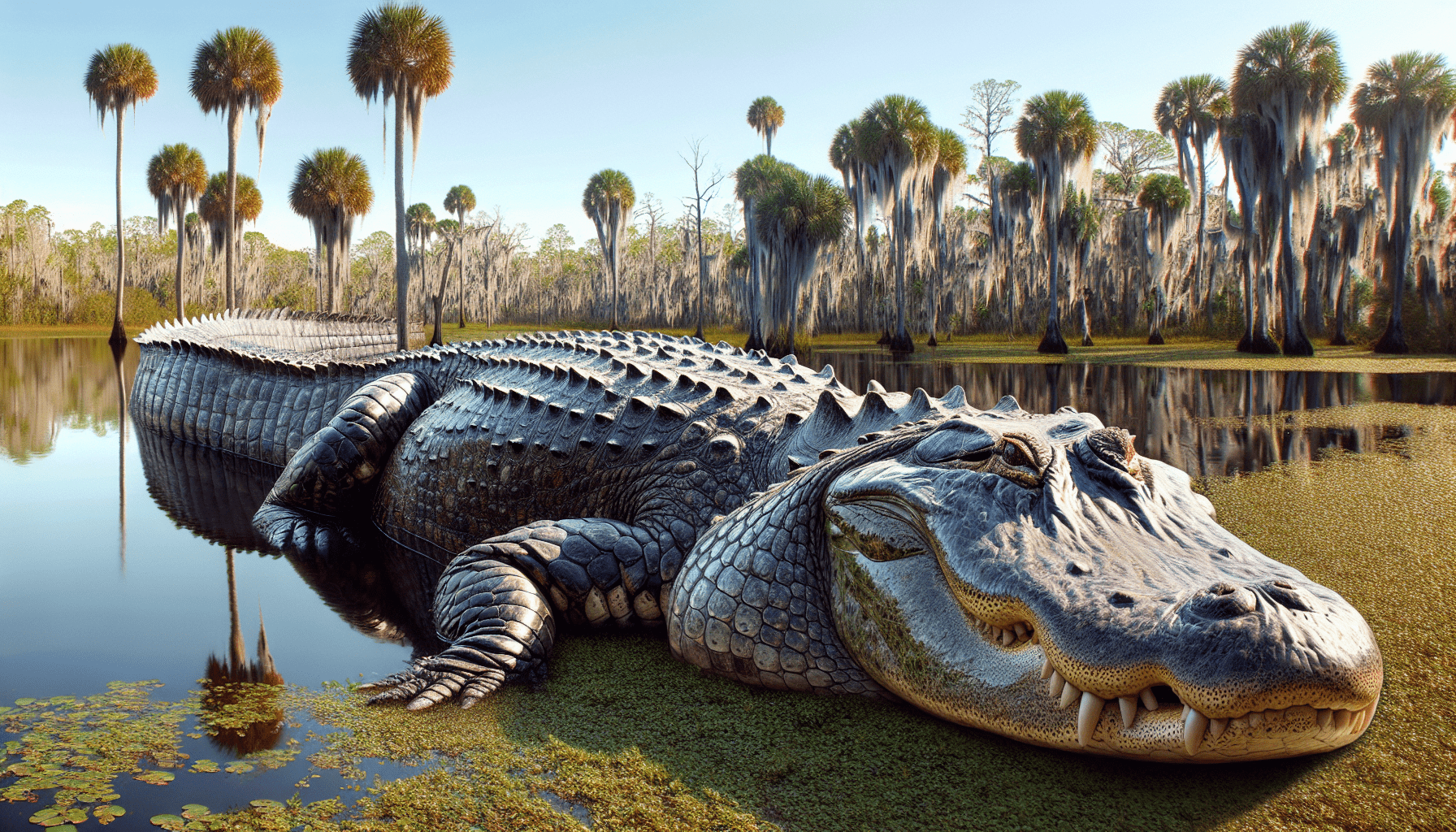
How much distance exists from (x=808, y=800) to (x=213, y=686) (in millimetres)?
1881

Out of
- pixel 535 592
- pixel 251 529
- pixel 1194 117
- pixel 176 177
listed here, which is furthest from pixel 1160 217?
pixel 176 177

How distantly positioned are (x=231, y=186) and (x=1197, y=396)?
93.0ft

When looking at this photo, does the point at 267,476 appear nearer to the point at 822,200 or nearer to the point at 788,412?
the point at 788,412

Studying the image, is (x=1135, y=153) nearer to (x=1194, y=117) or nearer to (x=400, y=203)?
(x=1194, y=117)

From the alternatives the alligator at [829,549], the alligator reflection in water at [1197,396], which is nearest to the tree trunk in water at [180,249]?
the alligator reflection in water at [1197,396]

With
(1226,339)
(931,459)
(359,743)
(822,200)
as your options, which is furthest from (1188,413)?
(1226,339)

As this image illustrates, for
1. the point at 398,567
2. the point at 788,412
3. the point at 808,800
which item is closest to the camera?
the point at 808,800

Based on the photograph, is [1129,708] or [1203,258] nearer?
[1129,708]

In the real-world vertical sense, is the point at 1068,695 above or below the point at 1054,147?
below

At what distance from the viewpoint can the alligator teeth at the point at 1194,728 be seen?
1.31m

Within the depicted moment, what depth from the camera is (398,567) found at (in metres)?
3.63

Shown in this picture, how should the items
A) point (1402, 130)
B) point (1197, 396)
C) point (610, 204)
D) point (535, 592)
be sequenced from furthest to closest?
point (610, 204), point (1402, 130), point (1197, 396), point (535, 592)

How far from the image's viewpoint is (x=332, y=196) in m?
33.8

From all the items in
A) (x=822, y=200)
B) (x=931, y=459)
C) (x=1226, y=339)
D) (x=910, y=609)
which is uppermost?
(x=822, y=200)
